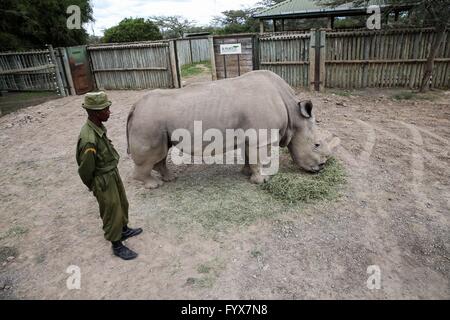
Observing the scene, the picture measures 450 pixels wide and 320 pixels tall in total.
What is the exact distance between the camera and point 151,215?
4766mm

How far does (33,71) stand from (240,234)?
12982mm

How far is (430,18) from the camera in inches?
355

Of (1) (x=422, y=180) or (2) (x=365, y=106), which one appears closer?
(1) (x=422, y=180)

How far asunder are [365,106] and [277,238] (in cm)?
645

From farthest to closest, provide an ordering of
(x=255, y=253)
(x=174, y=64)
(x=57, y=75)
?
(x=57, y=75) → (x=174, y=64) → (x=255, y=253)

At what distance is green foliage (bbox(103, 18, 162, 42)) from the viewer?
71.8ft

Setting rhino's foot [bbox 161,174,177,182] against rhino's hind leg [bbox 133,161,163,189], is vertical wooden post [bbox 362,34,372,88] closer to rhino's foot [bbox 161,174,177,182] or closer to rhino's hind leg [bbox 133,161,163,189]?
rhino's foot [bbox 161,174,177,182]

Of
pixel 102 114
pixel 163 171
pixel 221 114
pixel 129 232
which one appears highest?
pixel 102 114

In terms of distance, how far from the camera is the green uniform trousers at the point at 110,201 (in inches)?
142

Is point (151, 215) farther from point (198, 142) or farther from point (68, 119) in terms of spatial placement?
point (68, 119)

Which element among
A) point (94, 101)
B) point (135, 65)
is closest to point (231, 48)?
point (135, 65)

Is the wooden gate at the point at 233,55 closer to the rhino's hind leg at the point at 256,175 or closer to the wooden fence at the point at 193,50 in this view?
the rhino's hind leg at the point at 256,175

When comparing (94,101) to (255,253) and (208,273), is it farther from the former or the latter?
(255,253)
